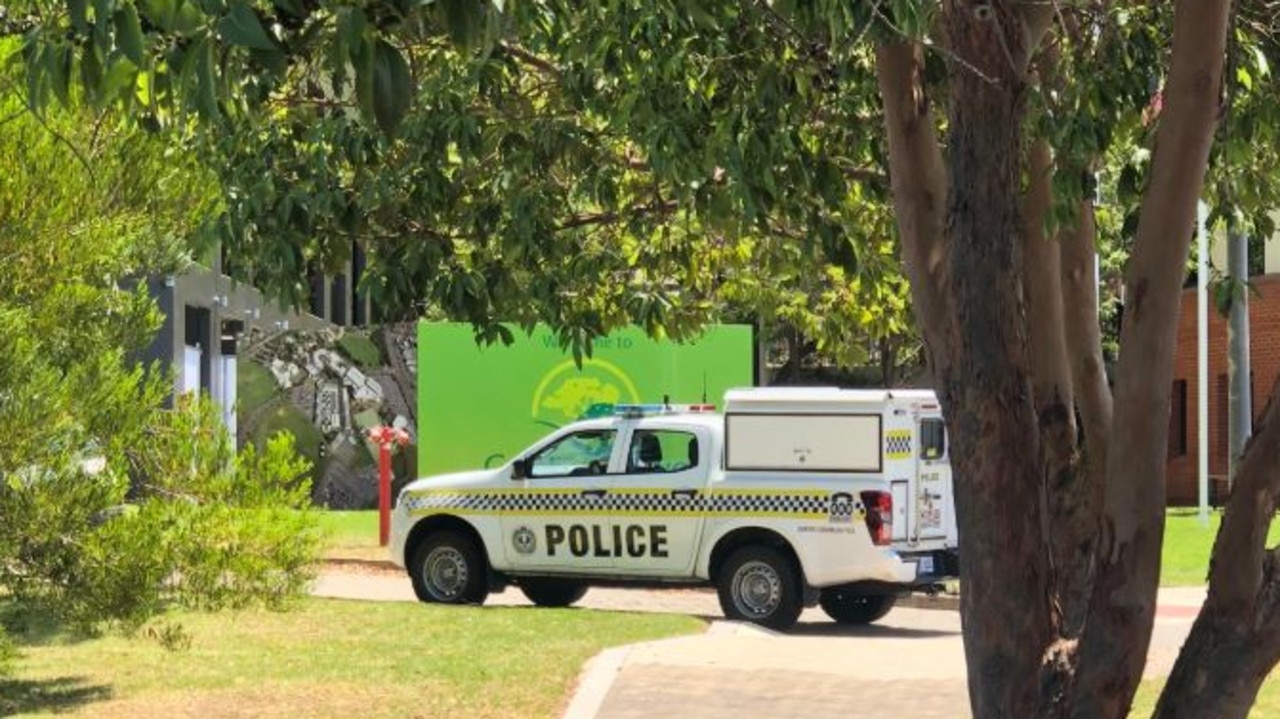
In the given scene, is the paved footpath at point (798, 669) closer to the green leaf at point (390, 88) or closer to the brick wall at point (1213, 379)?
the green leaf at point (390, 88)

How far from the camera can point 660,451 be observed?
57.2 feet

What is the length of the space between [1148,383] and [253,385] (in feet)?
95.9

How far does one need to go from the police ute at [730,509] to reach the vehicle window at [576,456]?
0.04 feet

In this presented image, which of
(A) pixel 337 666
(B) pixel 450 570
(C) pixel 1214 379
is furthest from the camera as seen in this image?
(C) pixel 1214 379

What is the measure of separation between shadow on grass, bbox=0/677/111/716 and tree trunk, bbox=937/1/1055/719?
20.4 feet

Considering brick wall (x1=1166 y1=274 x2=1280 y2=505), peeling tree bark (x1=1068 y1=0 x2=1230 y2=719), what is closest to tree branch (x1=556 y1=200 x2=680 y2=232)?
peeling tree bark (x1=1068 y1=0 x2=1230 y2=719)

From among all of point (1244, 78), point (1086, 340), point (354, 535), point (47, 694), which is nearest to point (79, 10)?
point (1086, 340)

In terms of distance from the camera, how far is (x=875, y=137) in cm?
1042

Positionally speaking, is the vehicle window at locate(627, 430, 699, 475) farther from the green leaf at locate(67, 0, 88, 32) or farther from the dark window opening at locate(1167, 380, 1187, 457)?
the dark window opening at locate(1167, 380, 1187, 457)

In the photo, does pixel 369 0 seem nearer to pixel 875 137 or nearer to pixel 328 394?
pixel 875 137

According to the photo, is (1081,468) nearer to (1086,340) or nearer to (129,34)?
(1086,340)

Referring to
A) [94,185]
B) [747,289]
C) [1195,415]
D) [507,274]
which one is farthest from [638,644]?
[1195,415]

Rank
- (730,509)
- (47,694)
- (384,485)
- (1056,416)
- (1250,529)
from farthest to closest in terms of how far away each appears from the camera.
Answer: (384,485)
(730,509)
(47,694)
(1056,416)
(1250,529)

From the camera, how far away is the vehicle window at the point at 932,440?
17.1m
